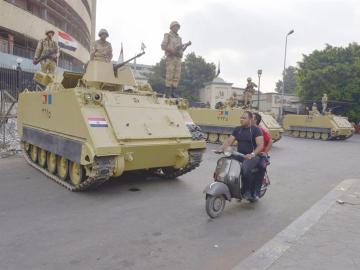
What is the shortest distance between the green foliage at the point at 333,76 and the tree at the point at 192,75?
1918 centimetres

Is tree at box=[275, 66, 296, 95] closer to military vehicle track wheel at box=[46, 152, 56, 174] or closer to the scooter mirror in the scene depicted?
military vehicle track wheel at box=[46, 152, 56, 174]

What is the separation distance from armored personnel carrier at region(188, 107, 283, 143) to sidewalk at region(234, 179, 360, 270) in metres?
11.3

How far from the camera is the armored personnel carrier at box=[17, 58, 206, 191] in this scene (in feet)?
20.9

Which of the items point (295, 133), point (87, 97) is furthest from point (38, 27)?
point (87, 97)

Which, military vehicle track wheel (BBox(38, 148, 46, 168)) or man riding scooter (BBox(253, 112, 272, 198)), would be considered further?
military vehicle track wheel (BBox(38, 148, 46, 168))

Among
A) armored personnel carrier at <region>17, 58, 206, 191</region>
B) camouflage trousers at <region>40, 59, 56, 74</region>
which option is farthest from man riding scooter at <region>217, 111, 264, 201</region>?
camouflage trousers at <region>40, 59, 56, 74</region>

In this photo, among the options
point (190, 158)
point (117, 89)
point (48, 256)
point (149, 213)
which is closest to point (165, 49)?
point (117, 89)

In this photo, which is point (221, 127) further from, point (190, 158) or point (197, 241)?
point (197, 241)

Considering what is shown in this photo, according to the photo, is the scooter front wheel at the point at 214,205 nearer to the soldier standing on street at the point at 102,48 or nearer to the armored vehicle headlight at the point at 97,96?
the armored vehicle headlight at the point at 97,96

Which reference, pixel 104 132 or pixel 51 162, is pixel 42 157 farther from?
pixel 104 132

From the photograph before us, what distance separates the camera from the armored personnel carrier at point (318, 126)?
76.0 feet

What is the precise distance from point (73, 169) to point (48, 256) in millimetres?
3278

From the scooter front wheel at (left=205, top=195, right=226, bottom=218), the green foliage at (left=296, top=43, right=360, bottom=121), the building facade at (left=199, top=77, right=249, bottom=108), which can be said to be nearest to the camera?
the scooter front wheel at (left=205, top=195, right=226, bottom=218)

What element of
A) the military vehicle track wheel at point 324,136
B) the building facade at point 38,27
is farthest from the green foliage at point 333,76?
the building facade at point 38,27
